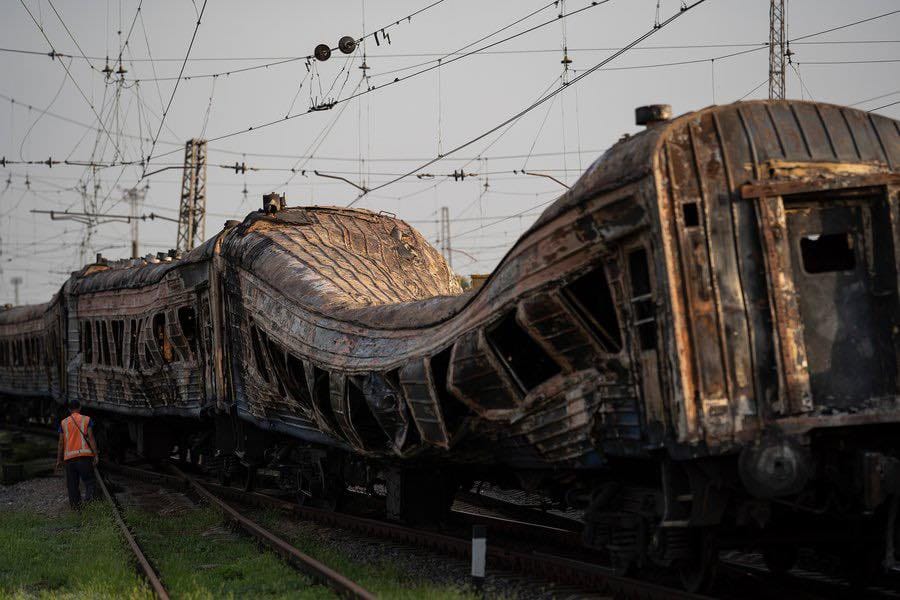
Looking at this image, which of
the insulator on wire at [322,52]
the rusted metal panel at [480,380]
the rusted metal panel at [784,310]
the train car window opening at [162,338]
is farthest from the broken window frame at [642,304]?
the insulator on wire at [322,52]

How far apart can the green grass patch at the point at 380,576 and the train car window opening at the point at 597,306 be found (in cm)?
232

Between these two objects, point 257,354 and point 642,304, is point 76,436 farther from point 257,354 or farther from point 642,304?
point 642,304

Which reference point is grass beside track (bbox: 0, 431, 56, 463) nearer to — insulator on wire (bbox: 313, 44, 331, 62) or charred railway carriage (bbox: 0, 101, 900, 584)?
insulator on wire (bbox: 313, 44, 331, 62)

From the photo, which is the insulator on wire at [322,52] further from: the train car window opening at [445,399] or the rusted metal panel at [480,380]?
the rusted metal panel at [480,380]

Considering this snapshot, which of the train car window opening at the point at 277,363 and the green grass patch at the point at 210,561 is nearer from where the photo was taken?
the green grass patch at the point at 210,561

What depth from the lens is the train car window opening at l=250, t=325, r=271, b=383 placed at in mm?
13716

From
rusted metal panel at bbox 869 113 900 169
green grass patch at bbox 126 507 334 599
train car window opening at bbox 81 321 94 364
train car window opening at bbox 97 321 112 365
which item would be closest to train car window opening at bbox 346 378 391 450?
green grass patch at bbox 126 507 334 599

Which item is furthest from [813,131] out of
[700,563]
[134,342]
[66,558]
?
[134,342]

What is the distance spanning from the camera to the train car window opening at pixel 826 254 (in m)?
7.32

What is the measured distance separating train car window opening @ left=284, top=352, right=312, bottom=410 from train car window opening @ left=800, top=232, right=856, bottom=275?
22.5ft

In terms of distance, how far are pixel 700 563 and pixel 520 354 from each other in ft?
8.24

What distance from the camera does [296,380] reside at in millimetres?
12766

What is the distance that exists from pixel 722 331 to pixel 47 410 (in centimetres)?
2869

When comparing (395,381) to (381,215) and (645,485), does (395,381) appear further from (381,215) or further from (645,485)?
(381,215)
